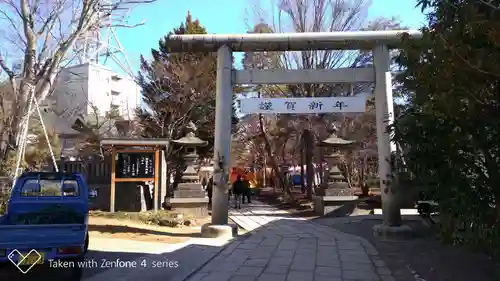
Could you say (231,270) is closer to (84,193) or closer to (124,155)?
(84,193)

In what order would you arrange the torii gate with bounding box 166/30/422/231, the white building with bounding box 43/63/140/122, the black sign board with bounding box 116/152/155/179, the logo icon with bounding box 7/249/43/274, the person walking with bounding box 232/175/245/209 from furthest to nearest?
the white building with bounding box 43/63/140/122 → the person walking with bounding box 232/175/245/209 → the black sign board with bounding box 116/152/155/179 → the torii gate with bounding box 166/30/422/231 → the logo icon with bounding box 7/249/43/274

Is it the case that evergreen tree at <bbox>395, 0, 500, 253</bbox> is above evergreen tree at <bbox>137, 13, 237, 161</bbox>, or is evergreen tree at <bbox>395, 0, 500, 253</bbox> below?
below

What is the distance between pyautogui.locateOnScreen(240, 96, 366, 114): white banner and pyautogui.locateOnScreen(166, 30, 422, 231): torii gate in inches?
19.1

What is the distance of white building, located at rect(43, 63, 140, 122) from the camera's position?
29.2 m

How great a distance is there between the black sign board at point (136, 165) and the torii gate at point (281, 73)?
20.3 ft

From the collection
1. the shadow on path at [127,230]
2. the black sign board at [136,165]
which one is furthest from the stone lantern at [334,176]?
the shadow on path at [127,230]

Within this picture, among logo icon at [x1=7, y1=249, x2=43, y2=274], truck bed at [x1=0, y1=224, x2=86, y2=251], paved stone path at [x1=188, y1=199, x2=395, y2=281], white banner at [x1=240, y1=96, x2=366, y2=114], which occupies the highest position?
white banner at [x1=240, y1=96, x2=366, y2=114]

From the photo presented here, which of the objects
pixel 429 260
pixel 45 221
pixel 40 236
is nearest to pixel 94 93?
pixel 45 221

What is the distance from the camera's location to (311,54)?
1958 centimetres

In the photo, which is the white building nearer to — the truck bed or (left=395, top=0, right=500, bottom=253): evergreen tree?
the truck bed

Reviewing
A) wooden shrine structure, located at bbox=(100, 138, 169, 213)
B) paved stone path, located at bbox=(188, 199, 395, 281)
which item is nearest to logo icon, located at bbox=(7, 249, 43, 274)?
paved stone path, located at bbox=(188, 199, 395, 281)

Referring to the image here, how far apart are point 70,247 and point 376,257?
5402 millimetres

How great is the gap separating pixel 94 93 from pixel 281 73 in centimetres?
3434

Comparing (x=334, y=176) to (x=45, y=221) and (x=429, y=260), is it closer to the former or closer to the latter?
(x=429, y=260)
